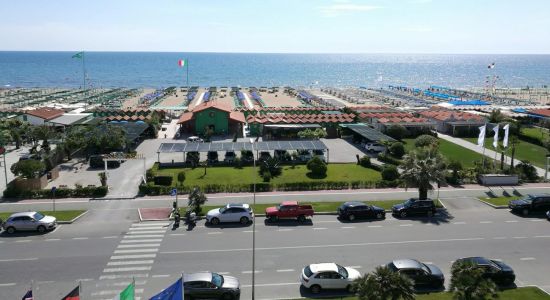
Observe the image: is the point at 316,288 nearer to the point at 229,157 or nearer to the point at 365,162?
the point at 365,162

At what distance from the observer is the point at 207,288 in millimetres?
23031

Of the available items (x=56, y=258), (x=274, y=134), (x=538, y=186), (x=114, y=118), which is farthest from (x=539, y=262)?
(x=114, y=118)

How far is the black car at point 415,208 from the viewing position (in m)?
36.9

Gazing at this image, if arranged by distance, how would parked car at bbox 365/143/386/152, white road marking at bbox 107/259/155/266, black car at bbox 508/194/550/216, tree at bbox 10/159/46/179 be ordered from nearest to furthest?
white road marking at bbox 107/259/155/266 → black car at bbox 508/194/550/216 → tree at bbox 10/159/46/179 → parked car at bbox 365/143/386/152

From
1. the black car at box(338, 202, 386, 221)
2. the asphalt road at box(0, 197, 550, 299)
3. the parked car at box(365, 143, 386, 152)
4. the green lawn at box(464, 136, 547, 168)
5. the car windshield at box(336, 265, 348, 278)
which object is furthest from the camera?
the parked car at box(365, 143, 386, 152)

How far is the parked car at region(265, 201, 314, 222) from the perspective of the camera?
117 feet

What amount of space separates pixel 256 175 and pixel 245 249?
1944 centimetres

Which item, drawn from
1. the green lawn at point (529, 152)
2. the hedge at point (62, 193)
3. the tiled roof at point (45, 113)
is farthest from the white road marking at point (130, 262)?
the tiled roof at point (45, 113)

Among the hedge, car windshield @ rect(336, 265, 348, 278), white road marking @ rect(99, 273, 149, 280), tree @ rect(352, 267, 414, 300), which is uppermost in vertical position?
tree @ rect(352, 267, 414, 300)

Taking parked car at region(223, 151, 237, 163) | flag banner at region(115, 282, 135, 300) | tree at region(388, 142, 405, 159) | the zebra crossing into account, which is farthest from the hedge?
tree at region(388, 142, 405, 159)

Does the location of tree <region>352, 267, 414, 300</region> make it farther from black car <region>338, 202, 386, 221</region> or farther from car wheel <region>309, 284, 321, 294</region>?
black car <region>338, 202, 386, 221</region>

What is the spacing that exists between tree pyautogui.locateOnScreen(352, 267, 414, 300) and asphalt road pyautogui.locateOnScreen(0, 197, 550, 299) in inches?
256

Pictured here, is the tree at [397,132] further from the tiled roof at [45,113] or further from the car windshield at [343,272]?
the tiled roof at [45,113]

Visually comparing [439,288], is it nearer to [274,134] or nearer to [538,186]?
[538,186]
